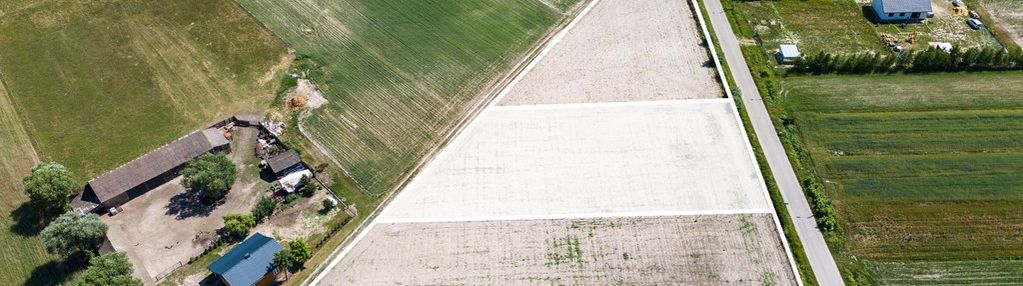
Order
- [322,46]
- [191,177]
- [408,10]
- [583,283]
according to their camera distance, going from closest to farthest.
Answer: [583,283]
[191,177]
[322,46]
[408,10]

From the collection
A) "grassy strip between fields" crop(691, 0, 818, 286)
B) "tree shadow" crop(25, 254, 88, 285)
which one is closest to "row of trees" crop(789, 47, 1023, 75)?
"grassy strip between fields" crop(691, 0, 818, 286)

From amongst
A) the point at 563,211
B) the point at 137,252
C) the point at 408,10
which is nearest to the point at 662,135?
the point at 563,211

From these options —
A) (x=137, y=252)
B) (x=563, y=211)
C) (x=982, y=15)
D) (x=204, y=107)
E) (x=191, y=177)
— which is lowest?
(x=982, y=15)

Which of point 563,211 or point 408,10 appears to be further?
point 408,10

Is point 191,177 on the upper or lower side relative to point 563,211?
upper

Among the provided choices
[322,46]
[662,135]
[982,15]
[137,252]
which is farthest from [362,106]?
[982,15]

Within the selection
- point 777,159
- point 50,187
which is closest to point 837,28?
point 777,159

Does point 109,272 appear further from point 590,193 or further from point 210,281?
point 590,193

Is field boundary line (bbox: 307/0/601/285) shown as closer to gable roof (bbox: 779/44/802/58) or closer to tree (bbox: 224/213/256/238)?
tree (bbox: 224/213/256/238)

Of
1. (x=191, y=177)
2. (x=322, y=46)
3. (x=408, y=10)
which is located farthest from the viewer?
(x=408, y=10)

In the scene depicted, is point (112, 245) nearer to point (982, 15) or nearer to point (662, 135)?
point (662, 135)
